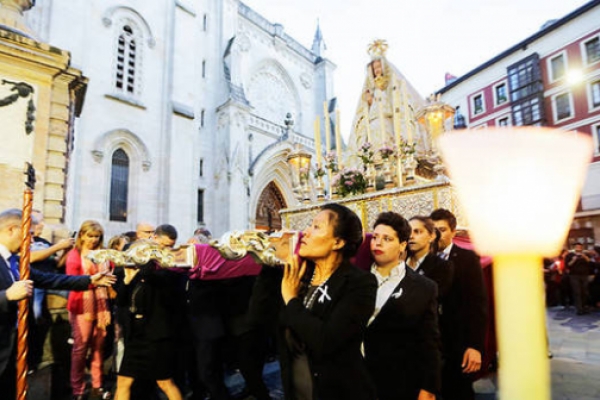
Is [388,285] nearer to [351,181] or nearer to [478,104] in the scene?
[351,181]

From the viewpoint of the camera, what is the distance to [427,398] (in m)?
1.99

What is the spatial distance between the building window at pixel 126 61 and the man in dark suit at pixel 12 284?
42.7 ft

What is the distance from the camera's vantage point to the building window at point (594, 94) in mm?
18938

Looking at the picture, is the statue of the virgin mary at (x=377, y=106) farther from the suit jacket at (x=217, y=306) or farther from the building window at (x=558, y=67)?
the building window at (x=558, y=67)

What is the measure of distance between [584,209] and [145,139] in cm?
2272

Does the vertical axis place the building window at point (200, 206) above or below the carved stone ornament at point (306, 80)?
below

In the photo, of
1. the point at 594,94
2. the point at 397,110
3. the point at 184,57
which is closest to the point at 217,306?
the point at 397,110

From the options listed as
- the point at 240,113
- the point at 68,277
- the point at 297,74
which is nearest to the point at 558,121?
the point at 297,74

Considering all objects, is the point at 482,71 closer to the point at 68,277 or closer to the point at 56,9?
the point at 56,9

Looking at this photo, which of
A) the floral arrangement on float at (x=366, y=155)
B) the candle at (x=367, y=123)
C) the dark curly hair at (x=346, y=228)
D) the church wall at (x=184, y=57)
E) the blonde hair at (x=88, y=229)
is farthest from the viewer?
the church wall at (x=184, y=57)

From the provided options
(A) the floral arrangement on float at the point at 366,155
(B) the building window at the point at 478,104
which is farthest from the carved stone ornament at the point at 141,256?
(B) the building window at the point at 478,104

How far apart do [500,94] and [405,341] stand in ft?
91.4

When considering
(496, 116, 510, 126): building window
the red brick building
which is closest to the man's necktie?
the red brick building

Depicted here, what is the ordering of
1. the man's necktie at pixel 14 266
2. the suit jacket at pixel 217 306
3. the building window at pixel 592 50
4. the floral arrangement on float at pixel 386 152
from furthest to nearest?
the building window at pixel 592 50
the floral arrangement on float at pixel 386 152
the suit jacket at pixel 217 306
the man's necktie at pixel 14 266
